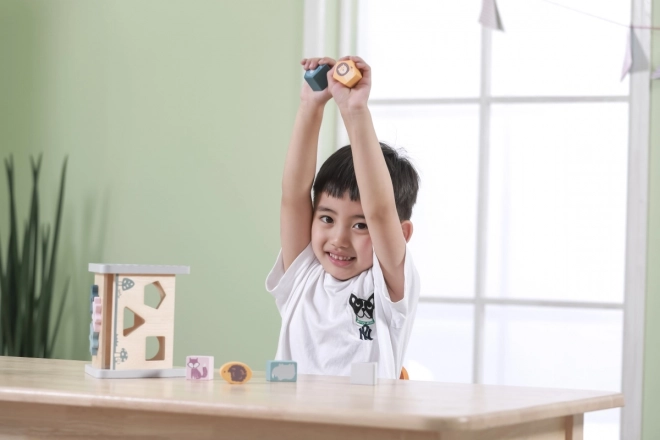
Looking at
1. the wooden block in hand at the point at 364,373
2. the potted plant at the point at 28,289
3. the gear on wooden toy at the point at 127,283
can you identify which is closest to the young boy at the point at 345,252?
the wooden block in hand at the point at 364,373

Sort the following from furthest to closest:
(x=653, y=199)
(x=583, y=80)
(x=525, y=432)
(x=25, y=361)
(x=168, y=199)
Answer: (x=168, y=199) < (x=583, y=80) < (x=653, y=199) < (x=25, y=361) < (x=525, y=432)

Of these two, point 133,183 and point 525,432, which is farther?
point 133,183

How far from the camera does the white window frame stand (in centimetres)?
244

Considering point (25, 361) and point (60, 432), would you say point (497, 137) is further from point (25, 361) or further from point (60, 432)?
point (60, 432)

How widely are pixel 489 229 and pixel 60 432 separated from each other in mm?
1776

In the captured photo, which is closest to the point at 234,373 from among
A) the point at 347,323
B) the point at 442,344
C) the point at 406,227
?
the point at 347,323

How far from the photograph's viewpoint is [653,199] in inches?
95.9

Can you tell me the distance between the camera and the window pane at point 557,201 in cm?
256

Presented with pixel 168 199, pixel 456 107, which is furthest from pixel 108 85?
pixel 456 107

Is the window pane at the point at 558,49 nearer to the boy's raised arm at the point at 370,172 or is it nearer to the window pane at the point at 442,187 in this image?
the window pane at the point at 442,187

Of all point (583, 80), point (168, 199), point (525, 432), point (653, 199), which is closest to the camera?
point (525, 432)

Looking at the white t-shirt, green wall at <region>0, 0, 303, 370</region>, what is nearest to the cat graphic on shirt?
the white t-shirt

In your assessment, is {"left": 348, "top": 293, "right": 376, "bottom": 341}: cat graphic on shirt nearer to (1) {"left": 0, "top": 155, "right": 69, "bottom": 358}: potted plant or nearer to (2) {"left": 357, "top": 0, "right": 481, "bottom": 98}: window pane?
(2) {"left": 357, "top": 0, "right": 481, "bottom": 98}: window pane

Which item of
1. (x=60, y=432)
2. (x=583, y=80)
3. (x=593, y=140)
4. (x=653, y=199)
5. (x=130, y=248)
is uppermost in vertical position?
(x=583, y=80)
